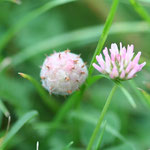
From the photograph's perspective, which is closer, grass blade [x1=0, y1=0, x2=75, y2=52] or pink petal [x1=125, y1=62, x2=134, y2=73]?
pink petal [x1=125, y1=62, x2=134, y2=73]

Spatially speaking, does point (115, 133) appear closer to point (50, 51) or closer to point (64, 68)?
point (64, 68)

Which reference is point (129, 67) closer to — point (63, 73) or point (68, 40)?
point (63, 73)

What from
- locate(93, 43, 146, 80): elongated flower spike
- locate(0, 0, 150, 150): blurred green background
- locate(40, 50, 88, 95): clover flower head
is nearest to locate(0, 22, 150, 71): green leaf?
locate(0, 0, 150, 150): blurred green background

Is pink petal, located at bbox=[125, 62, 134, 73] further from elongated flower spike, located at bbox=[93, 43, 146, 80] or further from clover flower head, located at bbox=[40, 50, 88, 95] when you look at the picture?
clover flower head, located at bbox=[40, 50, 88, 95]

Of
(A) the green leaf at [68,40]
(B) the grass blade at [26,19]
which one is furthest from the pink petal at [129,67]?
(A) the green leaf at [68,40]

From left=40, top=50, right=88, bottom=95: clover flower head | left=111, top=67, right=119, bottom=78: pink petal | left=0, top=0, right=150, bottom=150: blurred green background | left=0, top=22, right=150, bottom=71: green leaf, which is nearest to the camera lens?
left=111, top=67, right=119, bottom=78: pink petal

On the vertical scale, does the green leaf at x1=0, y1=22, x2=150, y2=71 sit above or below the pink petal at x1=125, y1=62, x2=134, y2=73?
above

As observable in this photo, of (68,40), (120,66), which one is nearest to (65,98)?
(68,40)

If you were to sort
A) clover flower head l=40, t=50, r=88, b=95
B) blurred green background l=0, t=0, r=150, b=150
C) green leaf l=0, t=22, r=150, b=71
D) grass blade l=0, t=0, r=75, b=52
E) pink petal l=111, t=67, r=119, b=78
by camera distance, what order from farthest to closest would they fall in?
green leaf l=0, t=22, r=150, b=71, grass blade l=0, t=0, r=75, b=52, blurred green background l=0, t=0, r=150, b=150, clover flower head l=40, t=50, r=88, b=95, pink petal l=111, t=67, r=119, b=78

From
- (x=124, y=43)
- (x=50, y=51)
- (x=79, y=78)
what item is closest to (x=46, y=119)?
(x=50, y=51)
